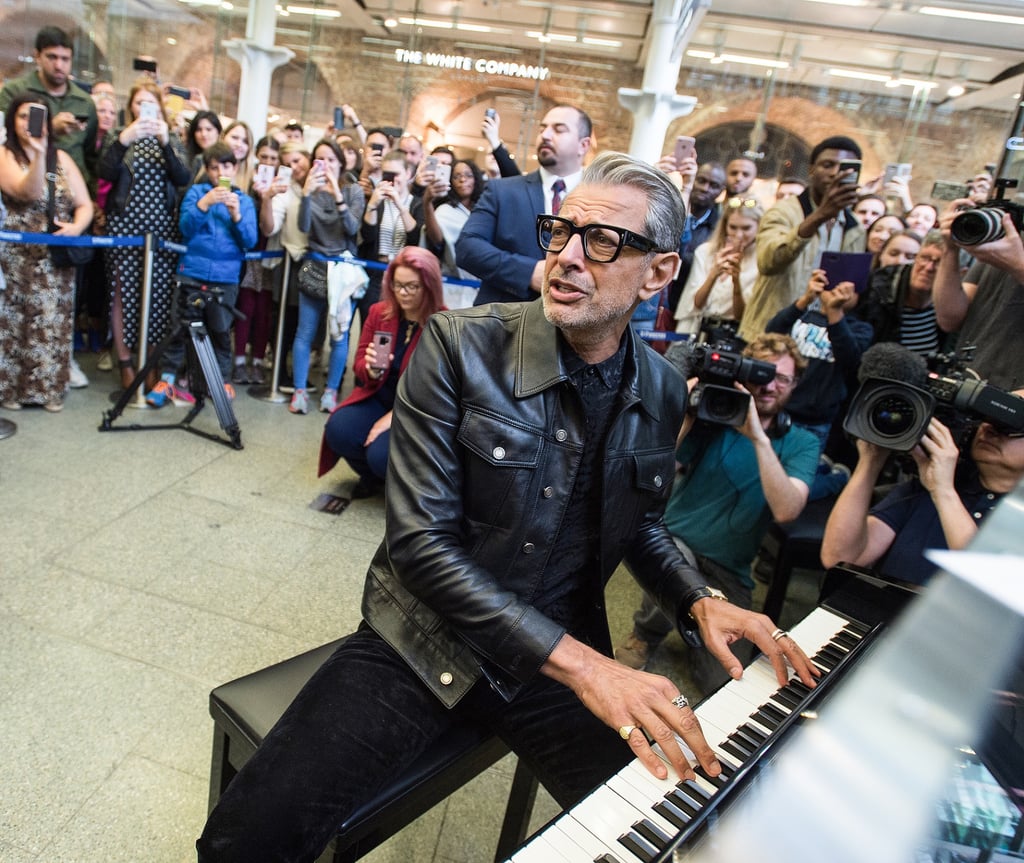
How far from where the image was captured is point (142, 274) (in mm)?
4277

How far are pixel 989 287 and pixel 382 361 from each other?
236 cm

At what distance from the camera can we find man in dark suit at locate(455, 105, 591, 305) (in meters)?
2.91

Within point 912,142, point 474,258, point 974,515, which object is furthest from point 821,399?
point 912,142

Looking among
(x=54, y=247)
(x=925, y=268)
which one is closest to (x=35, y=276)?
(x=54, y=247)

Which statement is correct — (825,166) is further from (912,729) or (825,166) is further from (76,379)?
(76,379)

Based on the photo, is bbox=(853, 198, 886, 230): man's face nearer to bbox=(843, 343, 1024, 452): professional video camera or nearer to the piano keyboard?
bbox=(843, 343, 1024, 452): professional video camera

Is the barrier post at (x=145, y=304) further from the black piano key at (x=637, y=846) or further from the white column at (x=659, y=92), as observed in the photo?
the black piano key at (x=637, y=846)

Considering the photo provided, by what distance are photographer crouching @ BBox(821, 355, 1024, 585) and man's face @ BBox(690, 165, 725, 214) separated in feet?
9.36

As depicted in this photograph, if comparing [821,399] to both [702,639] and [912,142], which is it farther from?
[912,142]

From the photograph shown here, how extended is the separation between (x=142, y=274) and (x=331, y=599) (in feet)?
9.14

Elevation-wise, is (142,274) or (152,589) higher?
(142,274)

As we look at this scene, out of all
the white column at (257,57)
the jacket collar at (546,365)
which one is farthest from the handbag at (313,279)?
the white column at (257,57)

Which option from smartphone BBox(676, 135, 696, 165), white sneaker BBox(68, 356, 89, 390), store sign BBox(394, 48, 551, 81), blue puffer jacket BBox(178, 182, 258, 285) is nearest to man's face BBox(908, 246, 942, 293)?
smartphone BBox(676, 135, 696, 165)

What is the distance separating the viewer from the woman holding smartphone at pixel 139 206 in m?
4.03
